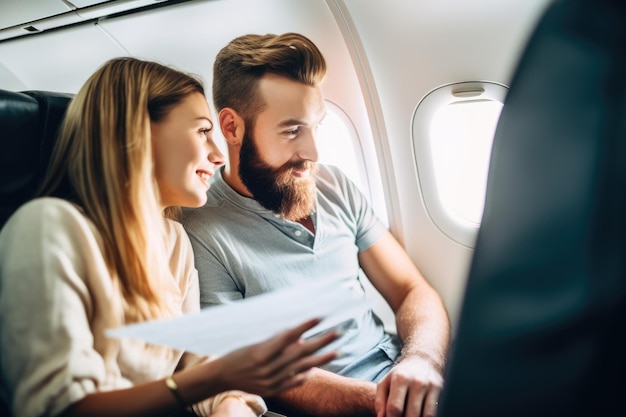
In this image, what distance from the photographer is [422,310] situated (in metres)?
1.46

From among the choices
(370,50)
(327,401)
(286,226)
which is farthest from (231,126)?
(327,401)

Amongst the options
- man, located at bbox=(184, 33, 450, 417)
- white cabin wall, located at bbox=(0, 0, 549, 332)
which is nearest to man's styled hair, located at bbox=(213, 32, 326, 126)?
man, located at bbox=(184, 33, 450, 417)

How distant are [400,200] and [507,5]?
2.08 ft

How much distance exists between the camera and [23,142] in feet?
3.20

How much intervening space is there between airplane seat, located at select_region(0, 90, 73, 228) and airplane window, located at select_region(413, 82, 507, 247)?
1.02 meters

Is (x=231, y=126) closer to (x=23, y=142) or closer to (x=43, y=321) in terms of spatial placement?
(x=23, y=142)

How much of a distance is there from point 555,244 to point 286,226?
2.74 feet

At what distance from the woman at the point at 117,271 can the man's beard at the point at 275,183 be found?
8.1 inches

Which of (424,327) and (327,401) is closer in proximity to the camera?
(327,401)

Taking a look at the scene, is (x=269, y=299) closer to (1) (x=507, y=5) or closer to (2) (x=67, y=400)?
(2) (x=67, y=400)

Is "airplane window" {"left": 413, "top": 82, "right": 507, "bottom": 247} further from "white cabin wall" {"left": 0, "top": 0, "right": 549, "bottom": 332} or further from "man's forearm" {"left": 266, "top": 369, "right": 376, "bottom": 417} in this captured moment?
"man's forearm" {"left": 266, "top": 369, "right": 376, "bottom": 417}

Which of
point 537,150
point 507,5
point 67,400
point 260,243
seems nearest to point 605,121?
point 537,150

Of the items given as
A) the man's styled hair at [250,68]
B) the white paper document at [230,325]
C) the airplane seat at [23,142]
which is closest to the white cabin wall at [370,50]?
the man's styled hair at [250,68]

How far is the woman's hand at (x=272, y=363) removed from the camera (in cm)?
72
